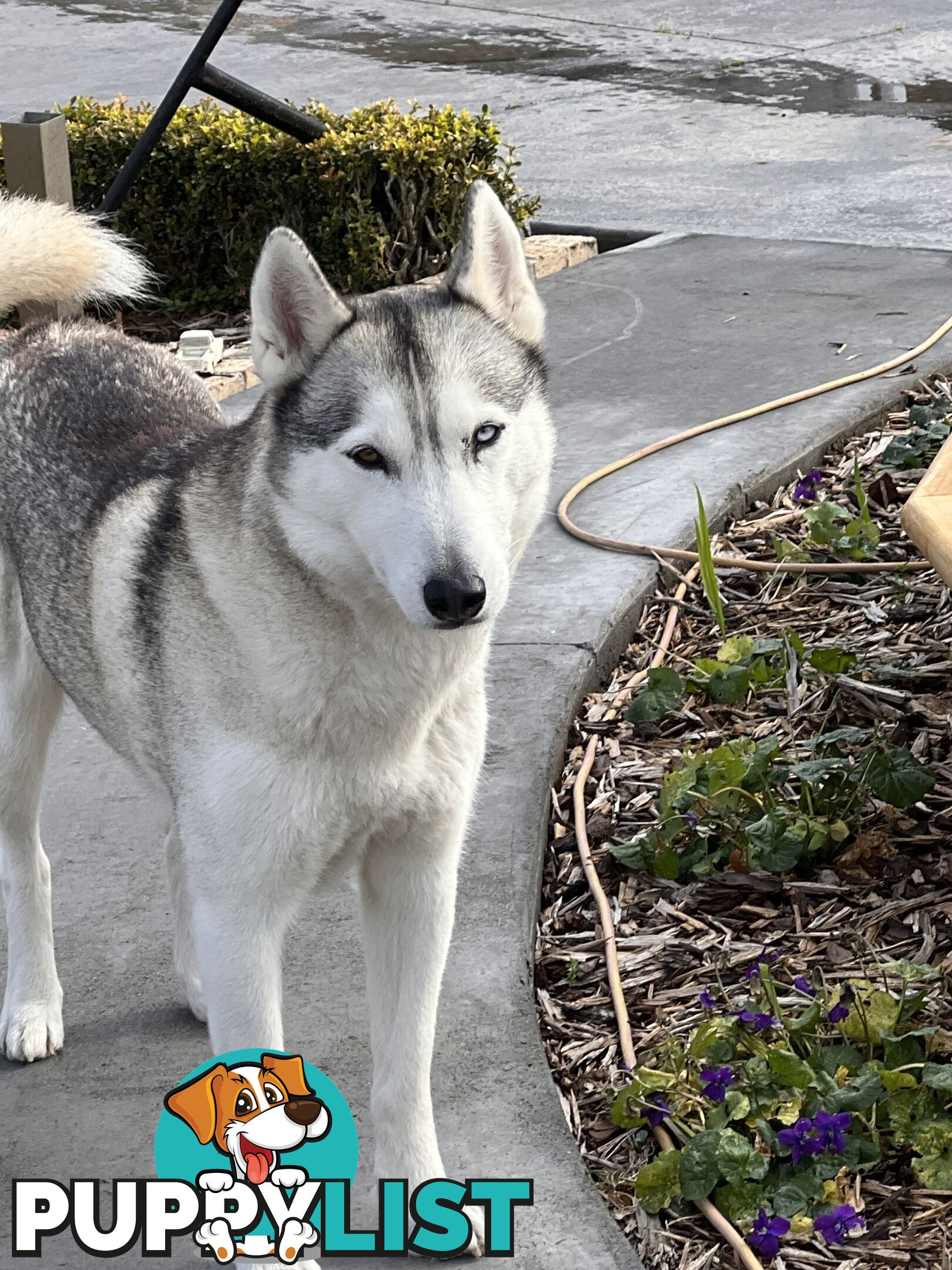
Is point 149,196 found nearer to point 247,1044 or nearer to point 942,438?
point 942,438

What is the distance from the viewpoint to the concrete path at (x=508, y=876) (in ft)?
9.07

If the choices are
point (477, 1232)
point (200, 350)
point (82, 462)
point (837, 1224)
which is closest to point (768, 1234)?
point (837, 1224)

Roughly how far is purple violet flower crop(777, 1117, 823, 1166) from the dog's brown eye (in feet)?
4.52

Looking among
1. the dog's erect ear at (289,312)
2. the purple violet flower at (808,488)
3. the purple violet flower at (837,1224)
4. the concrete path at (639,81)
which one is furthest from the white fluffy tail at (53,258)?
the concrete path at (639,81)

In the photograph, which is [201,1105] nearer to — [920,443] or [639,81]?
[920,443]

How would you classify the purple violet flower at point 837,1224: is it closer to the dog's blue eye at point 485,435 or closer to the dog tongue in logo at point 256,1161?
the dog tongue in logo at point 256,1161

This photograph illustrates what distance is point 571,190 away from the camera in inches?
361

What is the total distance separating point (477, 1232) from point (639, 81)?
10.9 meters

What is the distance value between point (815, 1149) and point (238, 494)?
4.98 feet

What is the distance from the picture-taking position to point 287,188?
22.9 ft

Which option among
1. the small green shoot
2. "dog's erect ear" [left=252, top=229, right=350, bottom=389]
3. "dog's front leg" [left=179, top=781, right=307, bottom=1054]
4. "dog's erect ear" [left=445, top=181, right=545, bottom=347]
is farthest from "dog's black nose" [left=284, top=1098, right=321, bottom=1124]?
the small green shoot

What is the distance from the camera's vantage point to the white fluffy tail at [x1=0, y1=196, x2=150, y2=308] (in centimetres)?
340

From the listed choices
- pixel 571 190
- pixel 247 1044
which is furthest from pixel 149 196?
pixel 247 1044

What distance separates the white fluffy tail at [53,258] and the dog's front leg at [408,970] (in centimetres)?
166
